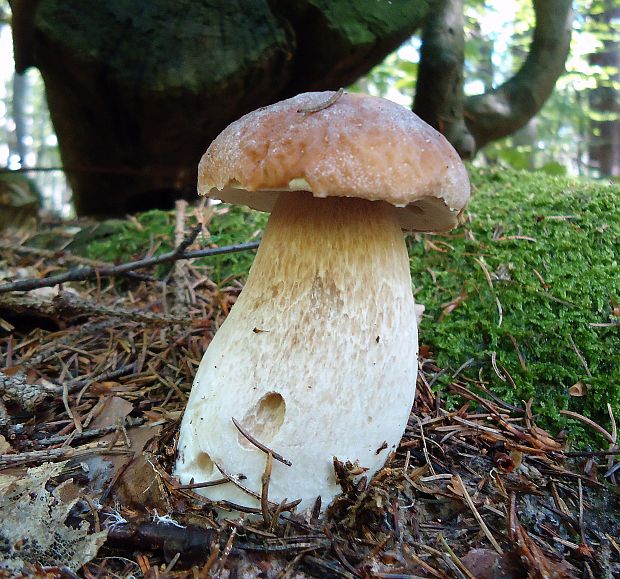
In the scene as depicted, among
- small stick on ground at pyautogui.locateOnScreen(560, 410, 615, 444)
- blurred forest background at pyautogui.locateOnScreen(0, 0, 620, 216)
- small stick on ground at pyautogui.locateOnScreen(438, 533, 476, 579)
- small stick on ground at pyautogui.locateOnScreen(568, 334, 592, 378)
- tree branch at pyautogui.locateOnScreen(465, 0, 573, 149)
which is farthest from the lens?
blurred forest background at pyautogui.locateOnScreen(0, 0, 620, 216)

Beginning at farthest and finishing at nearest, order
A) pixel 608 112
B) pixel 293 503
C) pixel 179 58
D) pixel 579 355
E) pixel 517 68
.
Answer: pixel 517 68 < pixel 608 112 < pixel 179 58 < pixel 579 355 < pixel 293 503

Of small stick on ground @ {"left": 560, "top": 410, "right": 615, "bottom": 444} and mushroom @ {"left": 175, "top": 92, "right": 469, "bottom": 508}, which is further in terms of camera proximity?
small stick on ground @ {"left": 560, "top": 410, "right": 615, "bottom": 444}

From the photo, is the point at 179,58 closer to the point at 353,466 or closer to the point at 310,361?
the point at 310,361

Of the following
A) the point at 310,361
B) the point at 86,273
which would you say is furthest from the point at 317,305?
the point at 86,273

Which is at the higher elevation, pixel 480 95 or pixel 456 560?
pixel 480 95

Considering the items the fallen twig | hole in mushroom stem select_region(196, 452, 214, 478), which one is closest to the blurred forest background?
the fallen twig

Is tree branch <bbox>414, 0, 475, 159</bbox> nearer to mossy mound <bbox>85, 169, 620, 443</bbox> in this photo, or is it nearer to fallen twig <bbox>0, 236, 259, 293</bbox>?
mossy mound <bbox>85, 169, 620, 443</bbox>

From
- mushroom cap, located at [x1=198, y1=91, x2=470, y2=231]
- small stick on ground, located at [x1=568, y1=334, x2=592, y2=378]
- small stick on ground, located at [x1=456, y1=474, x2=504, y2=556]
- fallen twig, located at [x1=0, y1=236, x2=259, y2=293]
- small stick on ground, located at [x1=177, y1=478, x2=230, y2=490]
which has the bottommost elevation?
small stick on ground, located at [x1=456, y1=474, x2=504, y2=556]
